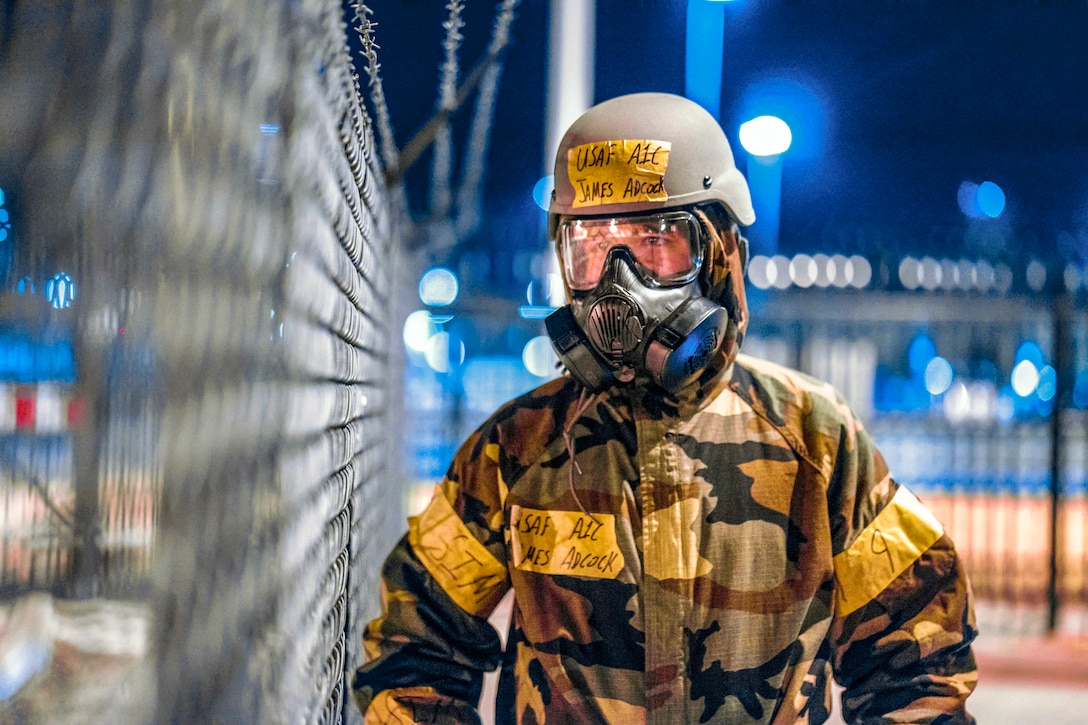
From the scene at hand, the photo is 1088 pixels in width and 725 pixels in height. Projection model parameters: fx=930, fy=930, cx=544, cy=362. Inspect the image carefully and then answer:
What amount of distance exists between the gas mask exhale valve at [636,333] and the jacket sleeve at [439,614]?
28 cm

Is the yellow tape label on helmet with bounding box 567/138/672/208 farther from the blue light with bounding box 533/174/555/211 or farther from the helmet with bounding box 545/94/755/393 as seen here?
the blue light with bounding box 533/174/555/211

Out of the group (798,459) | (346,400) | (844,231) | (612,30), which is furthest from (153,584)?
(844,231)

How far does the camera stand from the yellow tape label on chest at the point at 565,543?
1725 millimetres

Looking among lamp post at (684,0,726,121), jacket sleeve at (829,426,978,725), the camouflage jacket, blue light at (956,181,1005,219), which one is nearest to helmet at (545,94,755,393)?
the camouflage jacket

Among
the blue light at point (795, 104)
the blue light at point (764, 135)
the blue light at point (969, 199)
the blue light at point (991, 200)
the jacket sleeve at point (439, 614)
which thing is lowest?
the jacket sleeve at point (439, 614)

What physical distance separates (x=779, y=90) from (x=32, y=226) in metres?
8.55

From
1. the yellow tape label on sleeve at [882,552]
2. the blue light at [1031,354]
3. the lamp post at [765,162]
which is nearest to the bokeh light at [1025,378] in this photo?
the blue light at [1031,354]

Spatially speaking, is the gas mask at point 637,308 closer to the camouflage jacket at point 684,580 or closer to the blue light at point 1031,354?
the camouflage jacket at point 684,580

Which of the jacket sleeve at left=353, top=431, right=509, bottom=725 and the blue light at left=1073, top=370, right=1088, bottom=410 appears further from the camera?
the blue light at left=1073, top=370, right=1088, bottom=410

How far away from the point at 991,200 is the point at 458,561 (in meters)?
20.3

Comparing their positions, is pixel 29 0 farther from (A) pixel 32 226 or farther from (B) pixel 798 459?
(B) pixel 798 459

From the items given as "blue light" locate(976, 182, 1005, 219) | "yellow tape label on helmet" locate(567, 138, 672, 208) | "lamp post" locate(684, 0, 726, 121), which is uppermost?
"blue light" locate(976, 182, 1005, 219)

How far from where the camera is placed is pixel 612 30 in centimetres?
357

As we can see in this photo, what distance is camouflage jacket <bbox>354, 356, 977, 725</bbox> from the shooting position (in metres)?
1.68
